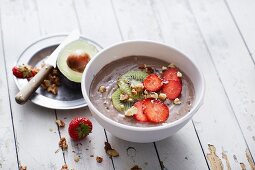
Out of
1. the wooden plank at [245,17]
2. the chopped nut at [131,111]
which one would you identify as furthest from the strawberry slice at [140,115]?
the wooden plank at [245,17]

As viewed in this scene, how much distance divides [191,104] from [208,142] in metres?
0.16

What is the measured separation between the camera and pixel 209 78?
165cm

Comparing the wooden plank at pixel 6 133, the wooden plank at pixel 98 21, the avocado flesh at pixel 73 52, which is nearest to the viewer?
the wooden plank at pixel 6 133

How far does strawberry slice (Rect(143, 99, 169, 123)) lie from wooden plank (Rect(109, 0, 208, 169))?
0.15 m

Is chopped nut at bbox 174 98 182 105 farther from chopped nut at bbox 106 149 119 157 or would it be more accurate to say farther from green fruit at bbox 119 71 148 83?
chopped nut at bbox 106 149 119 157

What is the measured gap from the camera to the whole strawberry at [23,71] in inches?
60.9

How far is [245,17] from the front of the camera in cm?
186

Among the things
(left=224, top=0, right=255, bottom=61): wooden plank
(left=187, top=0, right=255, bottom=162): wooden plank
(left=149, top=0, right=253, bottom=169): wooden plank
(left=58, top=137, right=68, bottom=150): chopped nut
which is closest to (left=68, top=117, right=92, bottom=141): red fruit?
(left=58, top=137, right=68, bottom=150): chopped nut

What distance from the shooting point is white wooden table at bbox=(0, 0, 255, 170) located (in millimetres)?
1429

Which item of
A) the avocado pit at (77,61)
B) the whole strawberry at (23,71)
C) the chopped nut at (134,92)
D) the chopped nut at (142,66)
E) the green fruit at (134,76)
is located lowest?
the chopped nut at (134,92)

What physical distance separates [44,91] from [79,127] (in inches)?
8.1

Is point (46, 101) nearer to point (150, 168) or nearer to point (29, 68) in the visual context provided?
point (29, 68)

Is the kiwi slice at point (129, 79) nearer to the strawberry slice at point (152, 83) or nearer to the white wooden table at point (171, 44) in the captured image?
the strawberry slice at point (152, 83)

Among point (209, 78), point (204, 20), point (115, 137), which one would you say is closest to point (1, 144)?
point (115, 137)
